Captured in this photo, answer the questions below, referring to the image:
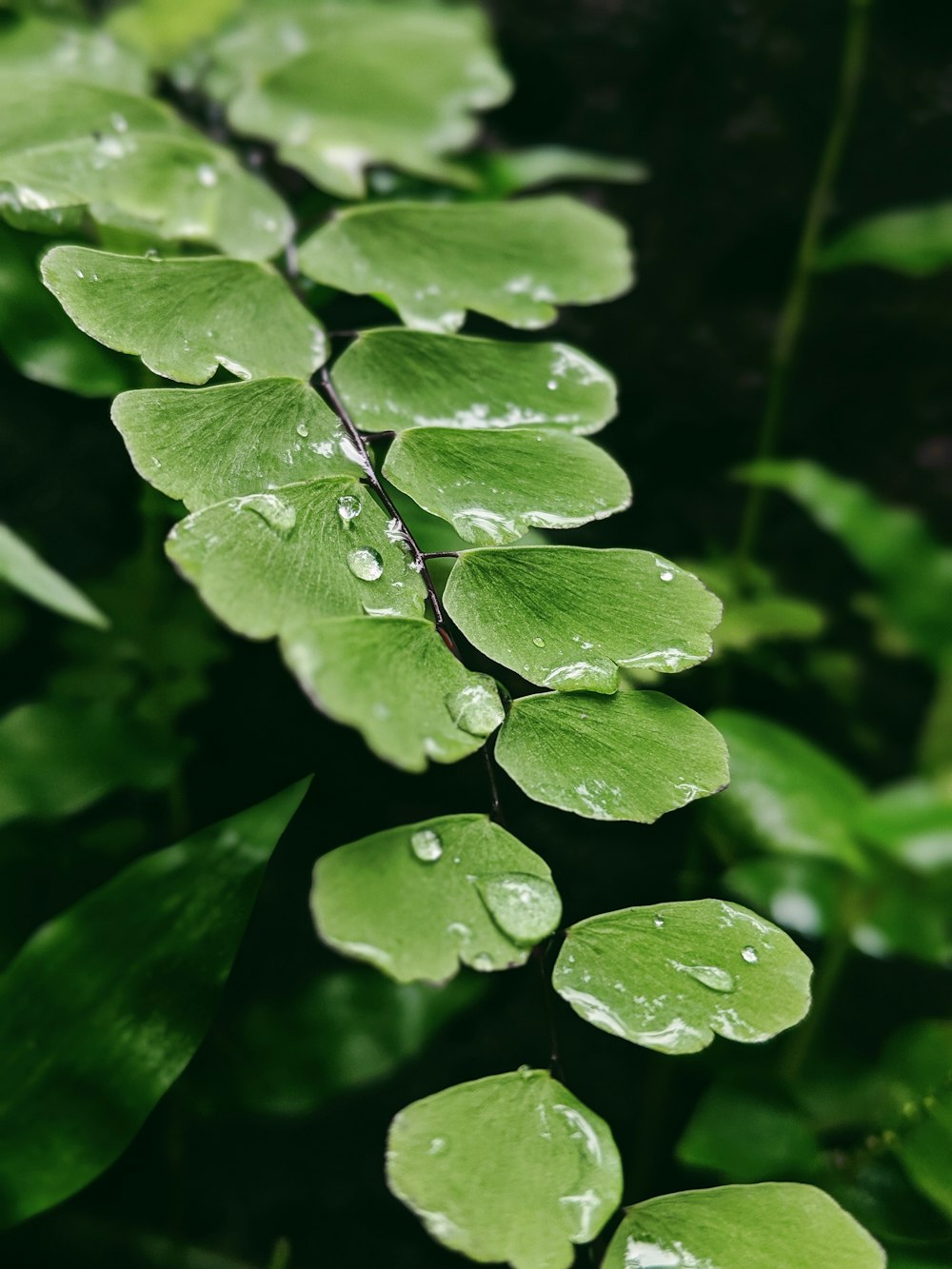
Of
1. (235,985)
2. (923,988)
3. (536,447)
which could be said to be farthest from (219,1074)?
(923,988)

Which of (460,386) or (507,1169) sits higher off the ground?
(460,386)

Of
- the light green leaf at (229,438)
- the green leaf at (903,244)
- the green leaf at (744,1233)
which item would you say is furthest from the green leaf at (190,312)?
the green leaf at (903,244)

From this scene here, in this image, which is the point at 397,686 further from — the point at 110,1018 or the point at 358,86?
the point at 358,86

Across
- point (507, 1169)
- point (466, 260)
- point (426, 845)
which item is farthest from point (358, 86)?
point (507, 1169)

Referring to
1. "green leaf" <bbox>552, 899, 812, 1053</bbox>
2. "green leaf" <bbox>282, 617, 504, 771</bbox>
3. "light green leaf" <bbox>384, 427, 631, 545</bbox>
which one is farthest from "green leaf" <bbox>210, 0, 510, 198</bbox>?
"green leaf" <bbox>552, 899, 812, 1053</bbox>

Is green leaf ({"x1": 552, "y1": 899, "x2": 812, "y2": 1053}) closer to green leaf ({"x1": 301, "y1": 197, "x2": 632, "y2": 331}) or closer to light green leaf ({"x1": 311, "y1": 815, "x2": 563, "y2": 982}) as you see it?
A: light green leaf ({"x1": 311, "y1": 815, "x2": 563, "y2": 982})

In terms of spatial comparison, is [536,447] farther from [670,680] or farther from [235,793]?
[235,793]
